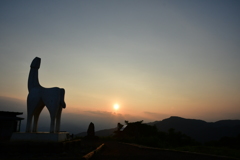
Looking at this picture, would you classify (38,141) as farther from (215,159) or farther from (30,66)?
(215,159)

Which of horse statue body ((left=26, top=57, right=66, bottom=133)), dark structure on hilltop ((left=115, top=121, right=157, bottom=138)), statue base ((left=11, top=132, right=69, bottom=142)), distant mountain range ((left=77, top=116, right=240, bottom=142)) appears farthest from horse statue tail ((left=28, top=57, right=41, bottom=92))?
distant mountain range ((left=77, top=116, right=240, bottom=142))

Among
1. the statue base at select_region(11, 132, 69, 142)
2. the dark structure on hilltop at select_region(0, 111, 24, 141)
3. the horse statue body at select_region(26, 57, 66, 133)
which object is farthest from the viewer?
the dark structure on hilltop at select_region(0, 111, 24, 141)

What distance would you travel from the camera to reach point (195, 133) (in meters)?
53.8

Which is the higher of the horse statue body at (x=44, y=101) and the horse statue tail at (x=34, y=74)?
the horse statue tail at (x=34, y=74)

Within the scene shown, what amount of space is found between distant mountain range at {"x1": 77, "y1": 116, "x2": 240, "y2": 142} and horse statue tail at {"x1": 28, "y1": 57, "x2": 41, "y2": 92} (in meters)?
39.6

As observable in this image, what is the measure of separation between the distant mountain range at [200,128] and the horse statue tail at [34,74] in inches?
1559

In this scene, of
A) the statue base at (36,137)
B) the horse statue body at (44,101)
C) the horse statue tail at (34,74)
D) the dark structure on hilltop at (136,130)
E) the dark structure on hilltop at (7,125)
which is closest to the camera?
the statue base at (36,137)

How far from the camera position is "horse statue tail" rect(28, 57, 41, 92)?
10.2m

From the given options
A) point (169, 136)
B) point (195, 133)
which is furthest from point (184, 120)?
point (169, 136)

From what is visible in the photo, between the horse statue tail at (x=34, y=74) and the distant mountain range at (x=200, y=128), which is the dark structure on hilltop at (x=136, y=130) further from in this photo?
the distant mountain range at (x=200, y=128)

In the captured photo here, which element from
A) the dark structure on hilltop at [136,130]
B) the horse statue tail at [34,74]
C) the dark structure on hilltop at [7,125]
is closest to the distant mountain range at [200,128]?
the dark structure on hilltop at [136,130]

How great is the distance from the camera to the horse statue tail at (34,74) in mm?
10202

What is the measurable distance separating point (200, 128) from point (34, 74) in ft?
192

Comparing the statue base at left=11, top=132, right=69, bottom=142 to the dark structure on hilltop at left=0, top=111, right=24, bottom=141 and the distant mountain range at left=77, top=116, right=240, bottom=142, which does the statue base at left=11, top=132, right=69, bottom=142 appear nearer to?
the dark structure on hilltop at left=0, top=111, right=24, bottom=141
